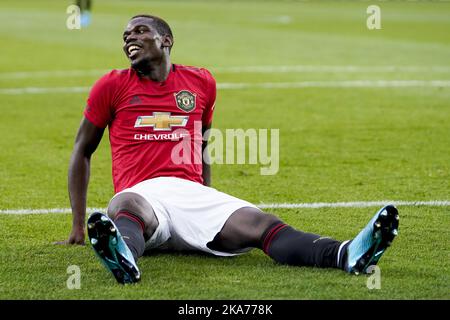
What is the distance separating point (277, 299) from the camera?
18.7 feet

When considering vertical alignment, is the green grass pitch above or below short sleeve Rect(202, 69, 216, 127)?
below

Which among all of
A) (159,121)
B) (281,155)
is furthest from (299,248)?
(281,155)

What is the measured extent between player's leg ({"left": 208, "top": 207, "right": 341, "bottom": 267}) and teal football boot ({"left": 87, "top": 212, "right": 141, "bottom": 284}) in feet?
2.59

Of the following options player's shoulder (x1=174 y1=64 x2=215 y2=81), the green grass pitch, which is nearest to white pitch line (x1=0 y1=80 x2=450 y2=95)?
the green grass pitch

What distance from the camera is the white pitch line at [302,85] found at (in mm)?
17141

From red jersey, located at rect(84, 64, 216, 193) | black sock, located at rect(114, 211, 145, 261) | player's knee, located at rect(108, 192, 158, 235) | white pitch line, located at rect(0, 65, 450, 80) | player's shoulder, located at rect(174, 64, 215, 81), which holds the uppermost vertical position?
player's shoulder, located at rect(174, 64, 215, 81)

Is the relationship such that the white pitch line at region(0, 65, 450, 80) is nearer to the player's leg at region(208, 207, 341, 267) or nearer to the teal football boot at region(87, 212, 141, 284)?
the player's leg at region(208, 207, 341, 267)

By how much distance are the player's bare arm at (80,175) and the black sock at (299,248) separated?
123 centimetres

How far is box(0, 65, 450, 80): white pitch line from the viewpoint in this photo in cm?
1948

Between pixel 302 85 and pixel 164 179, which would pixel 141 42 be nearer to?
pixel 164 179

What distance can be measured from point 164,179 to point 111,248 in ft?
3.74

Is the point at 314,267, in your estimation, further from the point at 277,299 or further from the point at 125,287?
the point at 125,287

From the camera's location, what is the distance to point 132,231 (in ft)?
20.8

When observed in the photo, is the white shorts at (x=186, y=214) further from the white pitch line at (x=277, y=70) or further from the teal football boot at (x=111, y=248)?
the white pitch line at (x=277, y=70)
